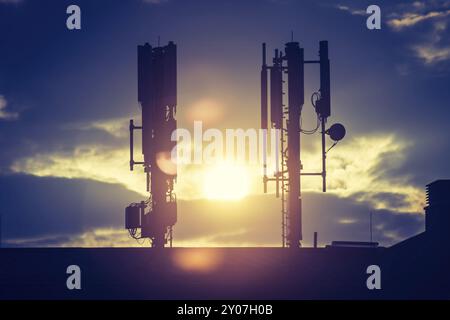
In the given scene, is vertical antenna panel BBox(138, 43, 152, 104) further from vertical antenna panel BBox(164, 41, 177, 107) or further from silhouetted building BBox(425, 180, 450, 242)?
silhouetted building BBox(425, 180, 450, 242)

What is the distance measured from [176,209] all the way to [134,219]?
241 cm

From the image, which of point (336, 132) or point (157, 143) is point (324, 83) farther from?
point (157, 143)


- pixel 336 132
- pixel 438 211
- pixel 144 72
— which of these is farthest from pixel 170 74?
pixel 438 211

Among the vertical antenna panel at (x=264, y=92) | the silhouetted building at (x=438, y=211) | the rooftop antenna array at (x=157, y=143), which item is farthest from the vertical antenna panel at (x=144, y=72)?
the silhouetted building at (x=438, y=211)

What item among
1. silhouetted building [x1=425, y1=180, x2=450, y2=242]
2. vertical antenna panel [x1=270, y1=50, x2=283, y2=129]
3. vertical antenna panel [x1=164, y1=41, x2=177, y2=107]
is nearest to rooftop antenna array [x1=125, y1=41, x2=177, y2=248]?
vertical antenna panel [x1=164, y1=41, x2=177, y2=107]

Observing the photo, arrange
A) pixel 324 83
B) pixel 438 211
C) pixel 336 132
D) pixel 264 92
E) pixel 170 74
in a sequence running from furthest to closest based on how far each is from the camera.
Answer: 1. pixel 170 74
2. pixel 438 211
3. pixel 264 92
4. pixel 324 83
5. pixel 336 132

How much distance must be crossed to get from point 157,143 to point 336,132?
32.4 feet

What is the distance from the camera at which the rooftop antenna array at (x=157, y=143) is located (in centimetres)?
4350

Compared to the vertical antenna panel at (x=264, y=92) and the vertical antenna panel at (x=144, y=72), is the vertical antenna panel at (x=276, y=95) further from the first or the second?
the vertical antenna panel at (x=144, y=72)

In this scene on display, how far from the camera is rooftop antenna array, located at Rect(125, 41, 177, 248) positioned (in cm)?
4350

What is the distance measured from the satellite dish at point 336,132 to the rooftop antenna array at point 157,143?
876cm

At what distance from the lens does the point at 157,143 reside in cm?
4350
